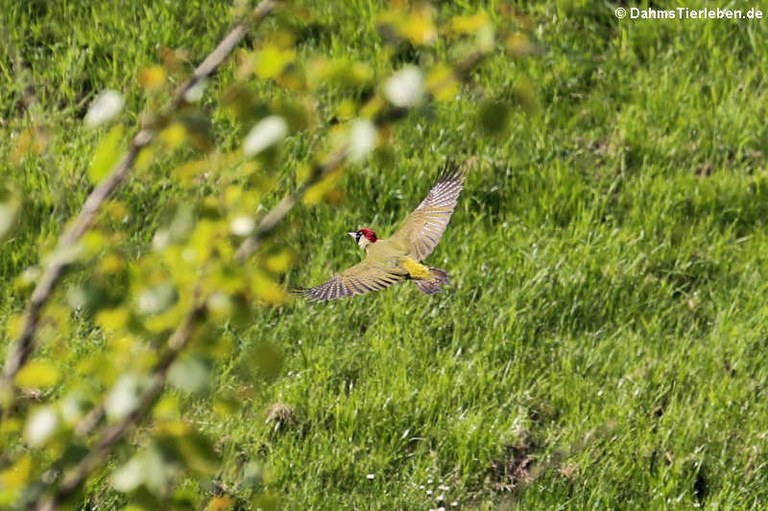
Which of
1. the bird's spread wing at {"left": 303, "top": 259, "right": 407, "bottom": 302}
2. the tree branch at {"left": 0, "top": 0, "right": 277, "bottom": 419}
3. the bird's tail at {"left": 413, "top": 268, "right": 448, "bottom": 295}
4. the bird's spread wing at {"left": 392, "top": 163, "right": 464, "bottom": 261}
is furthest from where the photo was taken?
the bird's spread wing at {"left": 392, "top": 163, "right": 464, "bottom": 261}

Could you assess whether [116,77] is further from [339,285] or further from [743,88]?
[743,88]

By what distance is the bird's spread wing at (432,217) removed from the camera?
13.5ft

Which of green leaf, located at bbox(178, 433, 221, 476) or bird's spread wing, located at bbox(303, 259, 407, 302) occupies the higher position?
green leaf, located at bbox(178, 433, 221, 476)

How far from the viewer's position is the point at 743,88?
569cm

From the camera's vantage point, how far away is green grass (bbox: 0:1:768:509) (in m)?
4.14

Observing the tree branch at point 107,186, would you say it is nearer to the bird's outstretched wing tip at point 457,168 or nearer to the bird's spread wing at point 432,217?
the bird's spread wing at point 432,217

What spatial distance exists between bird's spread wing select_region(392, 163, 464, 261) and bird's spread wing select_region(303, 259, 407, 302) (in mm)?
250

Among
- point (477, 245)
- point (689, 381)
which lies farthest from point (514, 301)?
point (689, 381)

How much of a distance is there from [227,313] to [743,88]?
14.7ft

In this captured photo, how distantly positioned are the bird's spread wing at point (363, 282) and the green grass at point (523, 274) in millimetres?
348

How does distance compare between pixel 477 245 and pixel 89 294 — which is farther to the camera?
pixel 477 245

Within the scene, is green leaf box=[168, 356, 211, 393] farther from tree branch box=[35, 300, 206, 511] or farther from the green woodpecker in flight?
the green woodpecker in flight

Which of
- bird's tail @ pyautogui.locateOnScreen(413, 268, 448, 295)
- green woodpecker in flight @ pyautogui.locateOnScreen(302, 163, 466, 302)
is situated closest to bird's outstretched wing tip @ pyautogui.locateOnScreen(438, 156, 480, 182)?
green woodpecker in flight @ pyautogui.locateOnScreen(302, 163, 466, 302)

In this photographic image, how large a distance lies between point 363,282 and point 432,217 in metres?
0.76
